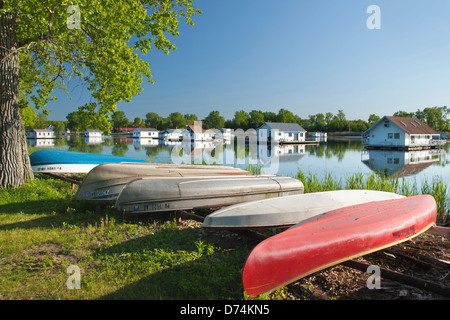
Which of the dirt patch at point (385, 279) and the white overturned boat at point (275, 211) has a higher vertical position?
the white overturned boat at point (275, 211)

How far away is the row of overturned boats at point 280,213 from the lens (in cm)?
321

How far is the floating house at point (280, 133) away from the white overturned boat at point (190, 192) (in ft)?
174

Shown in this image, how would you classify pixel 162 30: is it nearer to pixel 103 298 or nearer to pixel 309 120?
pixel 103 298

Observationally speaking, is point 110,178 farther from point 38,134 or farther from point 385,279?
point 38,134

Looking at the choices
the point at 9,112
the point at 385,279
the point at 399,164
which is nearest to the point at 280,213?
the point at 385,279

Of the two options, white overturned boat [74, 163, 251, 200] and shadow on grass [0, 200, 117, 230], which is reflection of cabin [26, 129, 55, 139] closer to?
shadow on grass [0, 200, 117, 230]

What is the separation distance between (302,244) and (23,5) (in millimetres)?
8678

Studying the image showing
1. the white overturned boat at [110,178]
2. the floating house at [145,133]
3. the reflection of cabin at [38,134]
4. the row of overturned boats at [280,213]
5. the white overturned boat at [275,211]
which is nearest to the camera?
the row of overturned boats at [280,213]

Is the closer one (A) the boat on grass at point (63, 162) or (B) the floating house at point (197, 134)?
(A) the boat on grass at point (63, 162)

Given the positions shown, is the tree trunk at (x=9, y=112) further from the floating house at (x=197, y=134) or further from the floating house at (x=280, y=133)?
the floating house at (x=197, y=134)

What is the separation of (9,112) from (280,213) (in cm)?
777

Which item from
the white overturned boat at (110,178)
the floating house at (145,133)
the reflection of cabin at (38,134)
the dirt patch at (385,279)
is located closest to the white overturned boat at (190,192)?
the white overturned boat at (110,178)

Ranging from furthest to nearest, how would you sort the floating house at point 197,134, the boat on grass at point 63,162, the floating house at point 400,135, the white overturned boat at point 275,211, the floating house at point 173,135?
the floating house at point 173,135, the floating house at point 197,134, the floating house at point 400,135, the boat on grass at point 63,162, the white overturned boat at point 275,211
